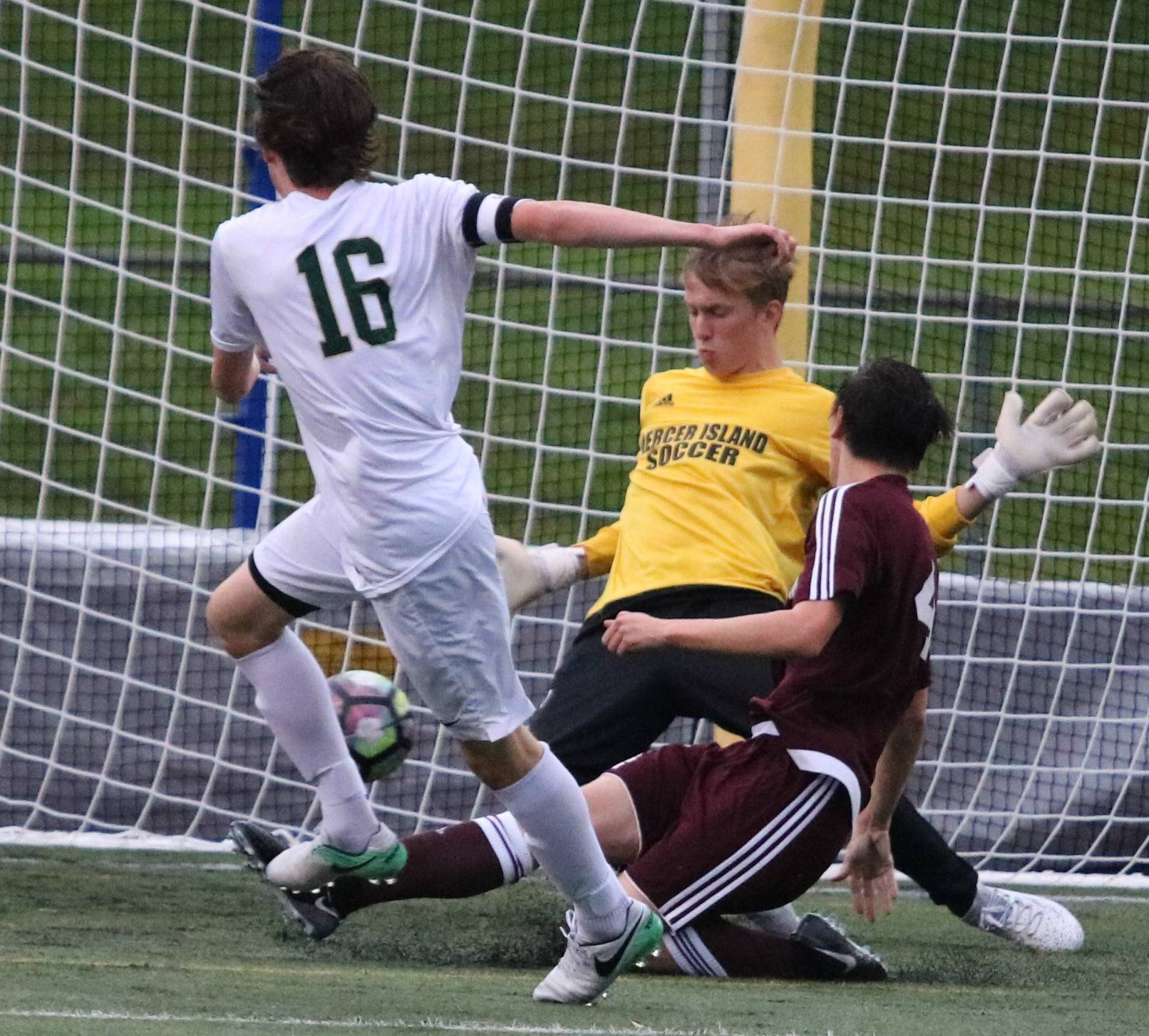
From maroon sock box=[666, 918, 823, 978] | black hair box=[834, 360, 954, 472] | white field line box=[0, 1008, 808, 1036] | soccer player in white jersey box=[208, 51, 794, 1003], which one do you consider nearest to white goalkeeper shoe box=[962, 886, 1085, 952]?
maroon sock box=[666, 918, 823, 978]

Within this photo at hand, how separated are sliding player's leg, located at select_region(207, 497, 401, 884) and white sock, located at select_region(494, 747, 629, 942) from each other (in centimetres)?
44

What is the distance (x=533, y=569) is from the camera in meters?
4.46

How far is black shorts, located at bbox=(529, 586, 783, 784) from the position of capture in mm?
4215

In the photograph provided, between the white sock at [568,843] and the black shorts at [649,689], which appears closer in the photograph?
the white sock at [568,843]

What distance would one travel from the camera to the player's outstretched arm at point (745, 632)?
3350 millimetres

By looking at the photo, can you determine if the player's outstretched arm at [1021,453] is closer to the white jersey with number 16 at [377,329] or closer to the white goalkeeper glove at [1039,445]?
the white goalkeeper glove at [1039,445]

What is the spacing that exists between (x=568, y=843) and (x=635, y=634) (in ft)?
1.22

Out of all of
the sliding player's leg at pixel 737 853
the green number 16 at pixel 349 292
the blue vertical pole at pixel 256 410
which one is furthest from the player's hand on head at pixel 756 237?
the blue vertical pole at pixel 256 410

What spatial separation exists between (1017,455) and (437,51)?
312cm

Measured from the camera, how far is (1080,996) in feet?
12.6

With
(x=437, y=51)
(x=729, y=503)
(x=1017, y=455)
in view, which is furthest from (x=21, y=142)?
(x=1017, y=455)

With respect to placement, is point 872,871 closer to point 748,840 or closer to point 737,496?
point 748,840

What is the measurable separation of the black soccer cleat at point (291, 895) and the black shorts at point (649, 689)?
1.86ft

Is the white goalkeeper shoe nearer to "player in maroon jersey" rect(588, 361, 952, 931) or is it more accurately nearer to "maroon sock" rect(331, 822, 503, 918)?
"player in maroon jersey" rect(588, 361, 952, 931)
